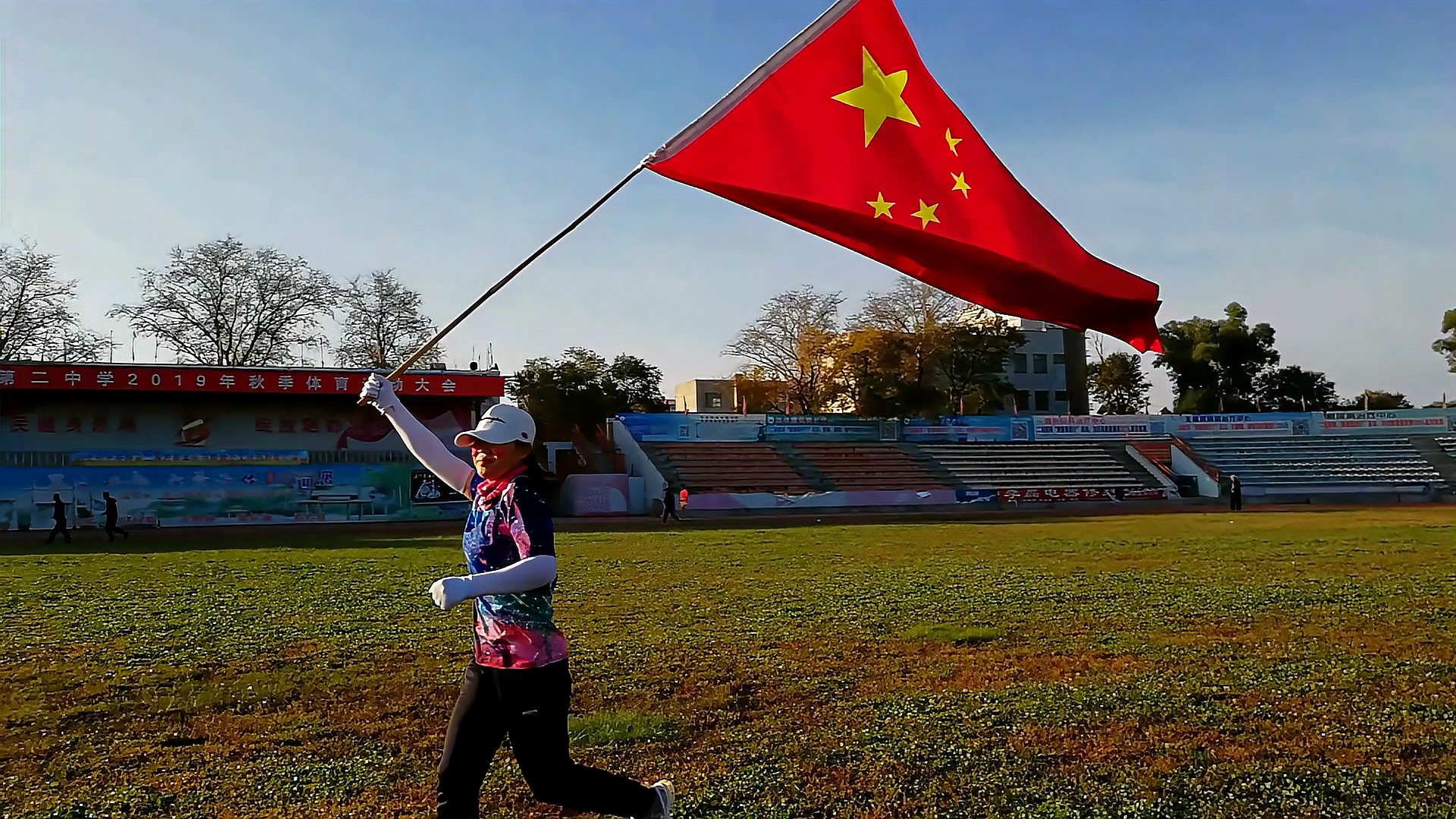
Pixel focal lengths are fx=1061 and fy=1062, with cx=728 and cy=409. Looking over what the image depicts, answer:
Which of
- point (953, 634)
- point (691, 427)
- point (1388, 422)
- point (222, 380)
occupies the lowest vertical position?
point (953, 634)

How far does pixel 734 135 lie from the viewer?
5.80 metres

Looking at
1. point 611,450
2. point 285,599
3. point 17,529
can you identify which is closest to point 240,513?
point 17,529

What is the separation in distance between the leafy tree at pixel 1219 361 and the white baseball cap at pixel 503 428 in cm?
7516

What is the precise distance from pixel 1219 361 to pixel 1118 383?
9388 millimetres

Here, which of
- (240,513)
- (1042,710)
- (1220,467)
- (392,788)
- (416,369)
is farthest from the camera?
(1220,467)

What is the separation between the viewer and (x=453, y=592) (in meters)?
3.36

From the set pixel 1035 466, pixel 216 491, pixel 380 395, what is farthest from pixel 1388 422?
pixel 380 395

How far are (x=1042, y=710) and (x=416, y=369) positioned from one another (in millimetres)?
38377

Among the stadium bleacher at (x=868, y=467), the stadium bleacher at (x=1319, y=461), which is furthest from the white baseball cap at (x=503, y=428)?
the stadium bleacher at (x=1319, y=461)

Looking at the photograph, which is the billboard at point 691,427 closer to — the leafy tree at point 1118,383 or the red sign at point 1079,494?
the red sign at point 1079,494

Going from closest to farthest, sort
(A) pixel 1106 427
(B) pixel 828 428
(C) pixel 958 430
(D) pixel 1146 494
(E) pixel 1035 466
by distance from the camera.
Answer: (D) pixel 1146 494, (E) pixel 1035 466, (B) pixel 828 428, (C) pixel 958 430, (A) pixel 1106 427

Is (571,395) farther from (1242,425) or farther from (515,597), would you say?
(515,597)

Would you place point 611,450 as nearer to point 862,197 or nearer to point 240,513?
point 240,513

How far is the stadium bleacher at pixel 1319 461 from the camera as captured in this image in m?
48.9
